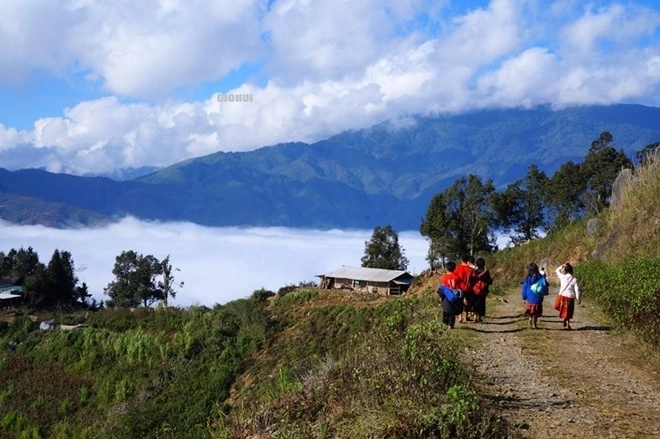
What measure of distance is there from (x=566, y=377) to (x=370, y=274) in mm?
38999

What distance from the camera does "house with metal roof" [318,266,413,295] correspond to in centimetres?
4416

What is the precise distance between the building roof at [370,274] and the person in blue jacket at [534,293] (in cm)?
3275

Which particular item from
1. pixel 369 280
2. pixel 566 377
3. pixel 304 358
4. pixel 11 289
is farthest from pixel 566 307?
pixel 11 289

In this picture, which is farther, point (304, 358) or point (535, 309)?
point (304, 358)

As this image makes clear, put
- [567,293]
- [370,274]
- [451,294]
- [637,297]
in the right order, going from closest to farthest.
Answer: [637,297]
[451,294]
[567,293]
[370,274]

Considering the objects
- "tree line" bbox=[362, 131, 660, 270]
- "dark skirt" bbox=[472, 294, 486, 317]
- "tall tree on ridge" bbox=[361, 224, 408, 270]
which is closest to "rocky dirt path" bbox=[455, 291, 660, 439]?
"dark skirt" bbox=[472, 294, 486, 317]

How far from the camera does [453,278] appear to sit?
1129 cm

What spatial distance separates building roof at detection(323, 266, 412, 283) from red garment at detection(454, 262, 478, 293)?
107ft

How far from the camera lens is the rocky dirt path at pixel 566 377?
234 inches

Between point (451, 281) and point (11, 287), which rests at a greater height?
point (451, 281)

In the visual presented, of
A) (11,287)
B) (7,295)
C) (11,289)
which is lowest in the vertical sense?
(7,295)

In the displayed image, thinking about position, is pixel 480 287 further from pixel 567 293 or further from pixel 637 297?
pixel 637 297

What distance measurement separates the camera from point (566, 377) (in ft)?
25.8

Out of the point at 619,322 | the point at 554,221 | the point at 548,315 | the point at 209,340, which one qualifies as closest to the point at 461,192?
the point at 554,221
